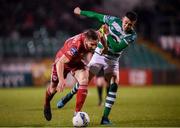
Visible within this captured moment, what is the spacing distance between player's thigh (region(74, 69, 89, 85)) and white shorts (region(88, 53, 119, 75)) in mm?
1121

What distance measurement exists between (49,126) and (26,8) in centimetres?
1578

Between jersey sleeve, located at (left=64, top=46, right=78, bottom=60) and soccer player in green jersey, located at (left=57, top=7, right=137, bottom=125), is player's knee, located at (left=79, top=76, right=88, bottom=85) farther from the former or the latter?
soccer player in green jersey, located at (left=57, top=7, right=137, bottom=125)

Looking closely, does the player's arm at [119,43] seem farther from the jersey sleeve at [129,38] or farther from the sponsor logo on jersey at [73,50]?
the sponsor logo on jersey at [73,50]

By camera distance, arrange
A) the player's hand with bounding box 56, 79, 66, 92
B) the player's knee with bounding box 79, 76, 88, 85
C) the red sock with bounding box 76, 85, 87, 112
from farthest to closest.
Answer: the player's knee with bounding box 79, 76, 88, 85 < the red sock with bounding box 76, 85, 87, 112 < the player's hand with bounding box 56, 79, 66, 92

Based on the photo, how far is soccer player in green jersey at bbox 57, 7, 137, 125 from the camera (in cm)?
958

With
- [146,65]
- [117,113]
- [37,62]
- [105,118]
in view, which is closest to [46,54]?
[37,62]

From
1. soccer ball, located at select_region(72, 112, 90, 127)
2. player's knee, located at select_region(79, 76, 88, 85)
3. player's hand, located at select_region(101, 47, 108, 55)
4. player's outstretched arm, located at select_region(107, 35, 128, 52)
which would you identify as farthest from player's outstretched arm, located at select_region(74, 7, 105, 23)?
soccer ball, located at select_region(72, 112, 90, 127)

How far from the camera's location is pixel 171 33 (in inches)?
1030

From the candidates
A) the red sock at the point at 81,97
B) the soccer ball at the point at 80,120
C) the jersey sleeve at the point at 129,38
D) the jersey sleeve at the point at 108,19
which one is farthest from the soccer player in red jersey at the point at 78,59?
the jersey sleeve at the point at 108,19

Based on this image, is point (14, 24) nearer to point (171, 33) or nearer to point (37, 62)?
point (37, 62)

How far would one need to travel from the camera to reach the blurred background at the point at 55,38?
23.7 metres

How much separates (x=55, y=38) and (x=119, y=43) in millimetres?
14558

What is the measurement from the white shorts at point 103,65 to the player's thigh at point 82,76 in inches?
44.1

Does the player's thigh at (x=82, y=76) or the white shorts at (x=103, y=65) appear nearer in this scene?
the player's thigh at (x=82, y=76)
